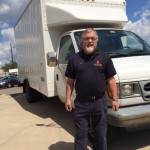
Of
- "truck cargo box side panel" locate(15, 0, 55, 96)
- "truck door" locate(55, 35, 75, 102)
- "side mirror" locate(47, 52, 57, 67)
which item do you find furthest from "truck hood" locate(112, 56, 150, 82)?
"truck cargo box side panel" locate(15, 0, 55, 96)

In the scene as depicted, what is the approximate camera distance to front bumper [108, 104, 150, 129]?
16.6 ft

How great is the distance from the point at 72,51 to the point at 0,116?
14.1 ft

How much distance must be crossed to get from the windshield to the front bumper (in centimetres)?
129

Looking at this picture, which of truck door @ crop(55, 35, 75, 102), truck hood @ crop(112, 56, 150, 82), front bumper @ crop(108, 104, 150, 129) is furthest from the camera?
truck door @ crop(55, 35, 75, 102)

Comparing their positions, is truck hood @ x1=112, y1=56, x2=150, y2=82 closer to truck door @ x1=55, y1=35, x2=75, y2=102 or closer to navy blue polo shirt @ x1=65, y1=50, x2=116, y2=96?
navy blue polo shirt @ x1=65, y1=50, x2=116, y2=96

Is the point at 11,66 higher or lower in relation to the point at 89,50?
lower

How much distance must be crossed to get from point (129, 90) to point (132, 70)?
0.33m

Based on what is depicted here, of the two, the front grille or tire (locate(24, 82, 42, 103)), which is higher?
the front grille

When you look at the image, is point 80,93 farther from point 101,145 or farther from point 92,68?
point 101,145

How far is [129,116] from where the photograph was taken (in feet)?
16.7

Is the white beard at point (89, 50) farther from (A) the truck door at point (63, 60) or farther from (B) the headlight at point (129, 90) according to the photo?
(A) the truck door at point (63, 60)

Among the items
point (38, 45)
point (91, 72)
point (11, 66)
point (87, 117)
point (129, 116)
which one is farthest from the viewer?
point (11, 66)

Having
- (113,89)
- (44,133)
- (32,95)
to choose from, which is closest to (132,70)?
(113,89)

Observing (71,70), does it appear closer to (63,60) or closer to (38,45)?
(63,60)
